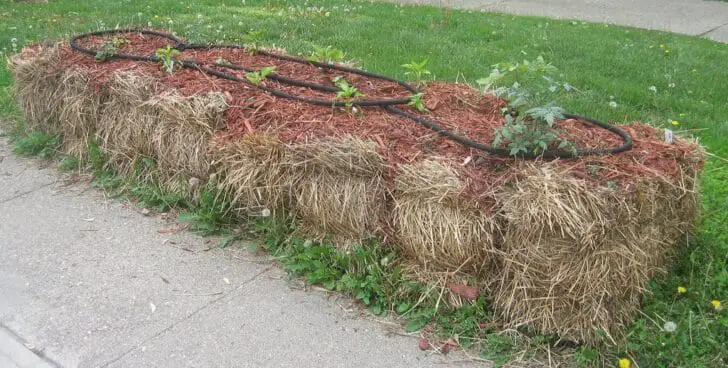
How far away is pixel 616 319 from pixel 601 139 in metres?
0.91

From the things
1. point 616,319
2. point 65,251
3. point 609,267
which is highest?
point 609,267

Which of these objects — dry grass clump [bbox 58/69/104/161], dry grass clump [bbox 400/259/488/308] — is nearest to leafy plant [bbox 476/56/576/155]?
dry grass clump [bbox 400/259/488/308]

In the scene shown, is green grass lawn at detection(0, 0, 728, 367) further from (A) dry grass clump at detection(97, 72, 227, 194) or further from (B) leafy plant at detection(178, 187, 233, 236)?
(B) leafy plant at detection(178, 187, 233, 236)

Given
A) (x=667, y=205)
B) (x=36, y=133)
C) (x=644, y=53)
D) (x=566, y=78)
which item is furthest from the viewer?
(x=644, y=53)

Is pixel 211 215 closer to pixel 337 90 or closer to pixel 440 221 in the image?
pixel 337 90

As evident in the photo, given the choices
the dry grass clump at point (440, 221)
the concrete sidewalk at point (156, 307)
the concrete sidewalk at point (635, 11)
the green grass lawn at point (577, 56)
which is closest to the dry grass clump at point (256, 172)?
the concrete sidewalk at point (156, 307)

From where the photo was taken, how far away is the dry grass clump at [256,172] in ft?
12.1

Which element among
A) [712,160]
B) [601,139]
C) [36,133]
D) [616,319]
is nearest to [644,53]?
[712,160]

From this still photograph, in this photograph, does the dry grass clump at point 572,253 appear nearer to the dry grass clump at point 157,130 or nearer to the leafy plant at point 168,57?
the dry grass clump at point 157,130

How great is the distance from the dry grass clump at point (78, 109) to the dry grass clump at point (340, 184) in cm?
171

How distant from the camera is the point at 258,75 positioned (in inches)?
169

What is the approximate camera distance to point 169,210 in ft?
14.3

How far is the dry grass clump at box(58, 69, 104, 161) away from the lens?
461 cm

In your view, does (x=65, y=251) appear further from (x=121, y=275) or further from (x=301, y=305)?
(x=301, y=305)
